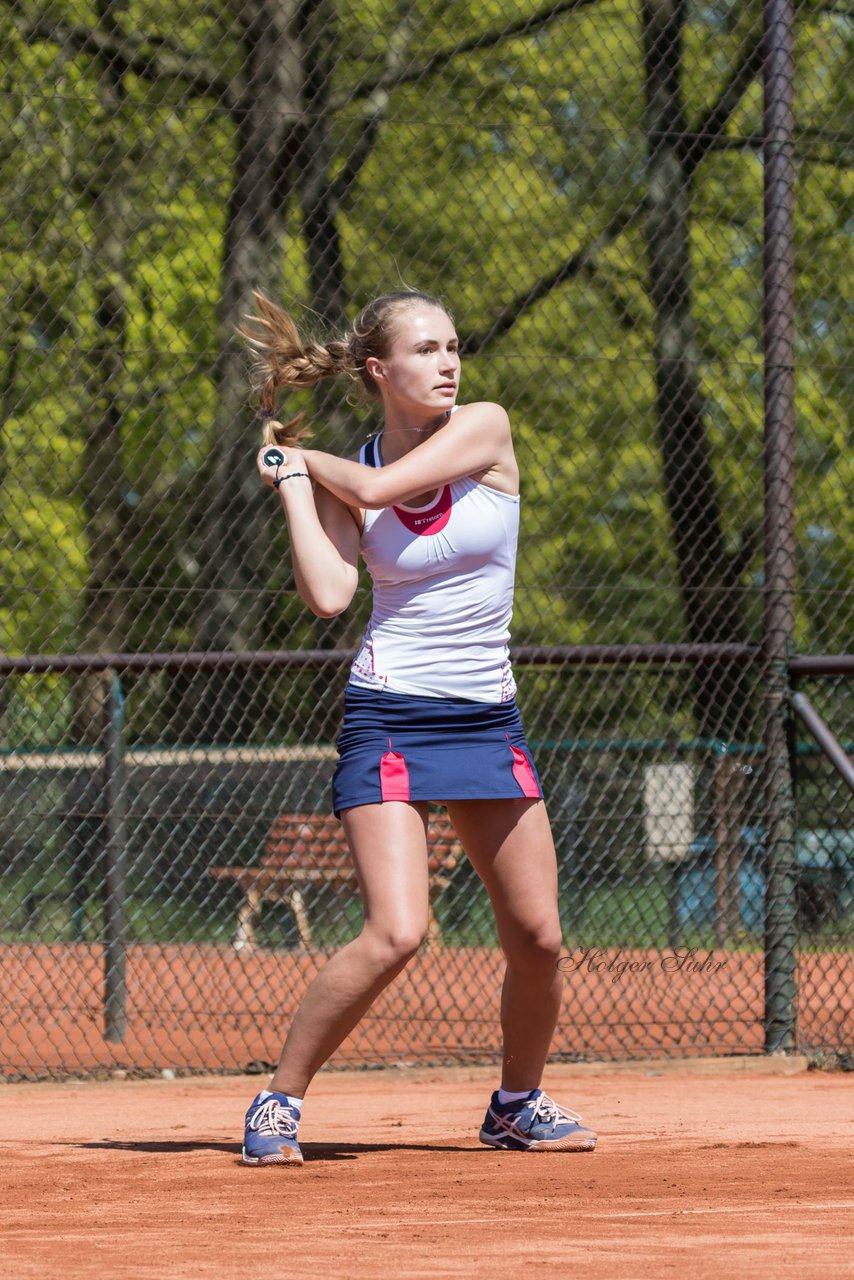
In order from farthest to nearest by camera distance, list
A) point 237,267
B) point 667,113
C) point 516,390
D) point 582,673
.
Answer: point 516,390, point 237,267, point 667,113, point 582,673

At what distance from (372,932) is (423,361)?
1.30 m

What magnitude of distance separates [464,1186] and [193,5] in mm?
8538

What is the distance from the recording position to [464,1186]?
373 cm

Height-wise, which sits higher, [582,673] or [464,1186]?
[582,673]

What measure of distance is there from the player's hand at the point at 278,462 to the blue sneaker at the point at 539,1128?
1596 mm

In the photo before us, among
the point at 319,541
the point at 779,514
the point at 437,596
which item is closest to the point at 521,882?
the point at 437,596

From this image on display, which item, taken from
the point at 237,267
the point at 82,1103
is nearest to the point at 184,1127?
the point at 82,1103

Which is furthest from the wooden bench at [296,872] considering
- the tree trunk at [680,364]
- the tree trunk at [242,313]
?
the tree trunk at [680,364]

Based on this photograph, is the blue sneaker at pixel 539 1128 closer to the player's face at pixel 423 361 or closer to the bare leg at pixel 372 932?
the bare leg at pixel 372 932

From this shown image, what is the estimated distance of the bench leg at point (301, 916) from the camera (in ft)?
24.0

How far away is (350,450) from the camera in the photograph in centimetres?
1071

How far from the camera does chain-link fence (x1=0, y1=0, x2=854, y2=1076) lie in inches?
259

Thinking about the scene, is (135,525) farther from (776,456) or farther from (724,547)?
(776,456)

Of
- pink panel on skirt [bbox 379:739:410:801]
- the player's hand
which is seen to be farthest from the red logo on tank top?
pink panel on skirt [bbox 379:739:410:801]
